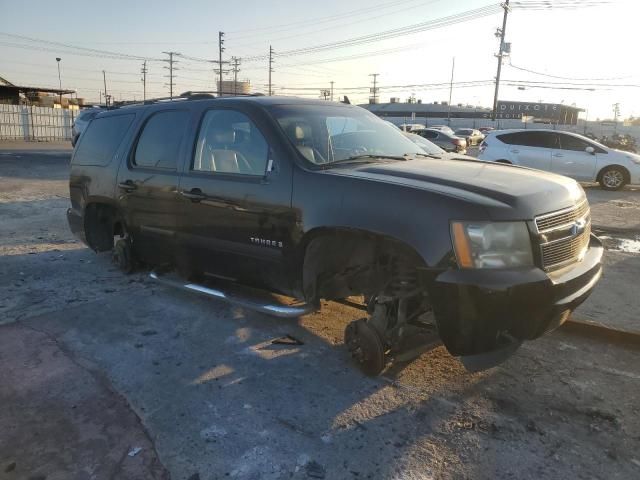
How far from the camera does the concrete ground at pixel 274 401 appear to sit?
2.64 meters

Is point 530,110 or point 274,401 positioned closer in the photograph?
point 274,401

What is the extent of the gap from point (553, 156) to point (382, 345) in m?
13.0

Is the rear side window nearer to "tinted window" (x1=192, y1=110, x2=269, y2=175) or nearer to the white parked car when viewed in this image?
the white parked car

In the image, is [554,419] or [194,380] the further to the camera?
[194,380]

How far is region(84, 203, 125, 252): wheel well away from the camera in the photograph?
18.7 feet

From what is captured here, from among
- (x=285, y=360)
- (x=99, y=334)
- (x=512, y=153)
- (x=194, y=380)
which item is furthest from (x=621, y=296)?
(x=512, y=153)

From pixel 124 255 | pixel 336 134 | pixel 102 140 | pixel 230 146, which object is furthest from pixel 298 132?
pixel 102 140

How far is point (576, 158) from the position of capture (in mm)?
14609

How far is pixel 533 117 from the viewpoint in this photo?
3302 inches

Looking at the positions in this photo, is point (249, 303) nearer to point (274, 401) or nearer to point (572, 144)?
point (274, 401)

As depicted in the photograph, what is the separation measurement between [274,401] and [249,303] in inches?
39.3

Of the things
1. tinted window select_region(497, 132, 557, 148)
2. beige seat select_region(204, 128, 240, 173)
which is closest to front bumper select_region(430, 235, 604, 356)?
beige seat select_region(204, 128, 240, 173)

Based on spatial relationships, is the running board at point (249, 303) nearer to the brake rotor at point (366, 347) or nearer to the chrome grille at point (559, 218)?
the brake rotor at point (366, 347)

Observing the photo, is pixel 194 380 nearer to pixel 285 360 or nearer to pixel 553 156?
pixel 285 360
